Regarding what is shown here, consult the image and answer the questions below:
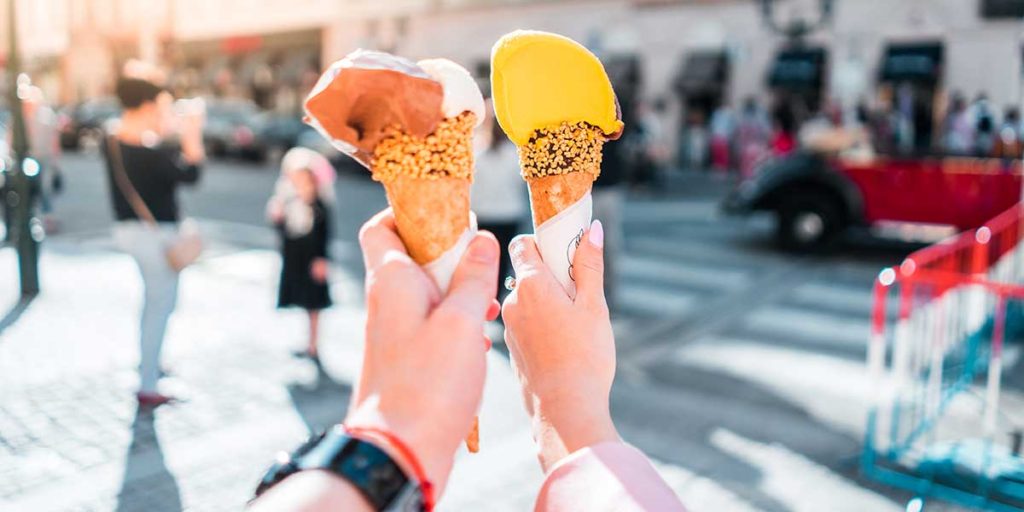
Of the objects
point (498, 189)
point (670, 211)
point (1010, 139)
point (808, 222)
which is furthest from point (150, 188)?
point (1010, 139)

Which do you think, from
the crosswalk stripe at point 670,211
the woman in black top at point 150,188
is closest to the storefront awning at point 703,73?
the crosswalk stripe at point 670,211

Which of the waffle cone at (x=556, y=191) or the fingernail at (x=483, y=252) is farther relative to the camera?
the waffle cone at (x=556, y=191)

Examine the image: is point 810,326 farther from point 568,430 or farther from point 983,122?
point 983,122

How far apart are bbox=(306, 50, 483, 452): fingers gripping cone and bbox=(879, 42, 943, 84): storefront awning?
2102cm

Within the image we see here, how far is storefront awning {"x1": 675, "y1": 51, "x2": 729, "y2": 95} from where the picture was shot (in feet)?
76.0

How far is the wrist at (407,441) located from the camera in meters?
1.19

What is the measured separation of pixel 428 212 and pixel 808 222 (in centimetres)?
998

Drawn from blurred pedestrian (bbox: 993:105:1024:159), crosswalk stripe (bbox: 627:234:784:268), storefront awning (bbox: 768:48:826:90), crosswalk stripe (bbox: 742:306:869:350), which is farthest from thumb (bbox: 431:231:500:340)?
storefront awning (bbox: 768:48:826:90)

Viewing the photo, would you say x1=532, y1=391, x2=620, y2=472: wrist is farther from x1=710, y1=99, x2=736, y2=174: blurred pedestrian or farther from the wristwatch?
x1=710, y1=99, x2=736, y2=174: blurred pedestrian

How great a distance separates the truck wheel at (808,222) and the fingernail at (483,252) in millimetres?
9829

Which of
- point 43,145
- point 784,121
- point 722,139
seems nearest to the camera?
point 43,145

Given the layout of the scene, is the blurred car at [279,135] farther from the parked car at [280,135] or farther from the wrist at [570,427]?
the wrist at [570,427]

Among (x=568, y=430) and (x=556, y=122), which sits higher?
(x=556, y=122)

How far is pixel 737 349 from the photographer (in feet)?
22.3
